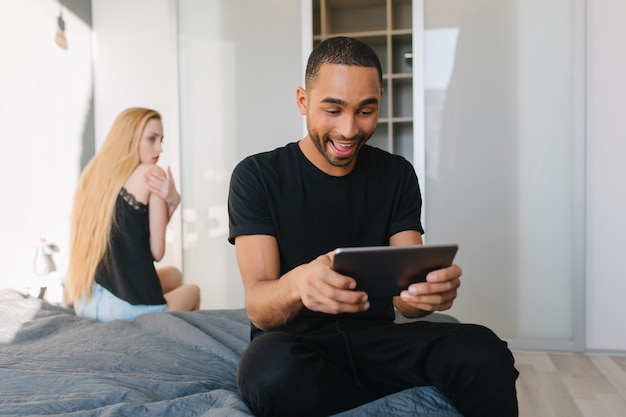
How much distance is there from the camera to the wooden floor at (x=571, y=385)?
2428 millimetres

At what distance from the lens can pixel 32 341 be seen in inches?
80.7

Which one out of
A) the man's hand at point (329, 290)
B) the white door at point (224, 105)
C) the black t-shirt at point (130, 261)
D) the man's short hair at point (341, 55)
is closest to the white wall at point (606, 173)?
the white door at point (224, 105)

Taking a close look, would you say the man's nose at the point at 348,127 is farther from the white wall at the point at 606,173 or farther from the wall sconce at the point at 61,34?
the wall sconce at the point at 61,34

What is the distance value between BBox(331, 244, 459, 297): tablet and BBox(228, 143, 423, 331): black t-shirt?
31 centimetres

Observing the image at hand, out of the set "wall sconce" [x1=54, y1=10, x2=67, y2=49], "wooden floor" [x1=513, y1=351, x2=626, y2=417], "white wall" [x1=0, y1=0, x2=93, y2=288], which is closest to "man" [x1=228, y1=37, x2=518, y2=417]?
"wooden floor" [x1=513, y1=351, x2=626, y2=417]

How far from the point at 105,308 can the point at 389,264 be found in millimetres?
1598

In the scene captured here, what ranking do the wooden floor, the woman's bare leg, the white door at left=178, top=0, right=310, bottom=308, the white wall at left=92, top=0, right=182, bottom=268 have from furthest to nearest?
the white wall at left=92, top=0, right=182, bottom=268 < the white door at left=178, top=0, right=310, bottom=308 < the woman's bare leg < the wooden floor

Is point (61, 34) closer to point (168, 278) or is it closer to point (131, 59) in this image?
point (131, 59)

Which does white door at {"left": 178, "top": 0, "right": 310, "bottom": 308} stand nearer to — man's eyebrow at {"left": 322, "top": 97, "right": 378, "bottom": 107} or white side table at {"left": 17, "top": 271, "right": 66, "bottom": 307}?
white side table at {"left": 17, "top": 271, "right": 66, "bottom": 307}

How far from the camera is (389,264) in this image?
4.20 feet

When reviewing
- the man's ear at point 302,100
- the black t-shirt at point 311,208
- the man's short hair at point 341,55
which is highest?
the man's short hair at point 341,55

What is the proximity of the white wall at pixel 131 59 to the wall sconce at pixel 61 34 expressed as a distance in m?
0.25

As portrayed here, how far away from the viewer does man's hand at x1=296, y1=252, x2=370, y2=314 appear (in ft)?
4.15

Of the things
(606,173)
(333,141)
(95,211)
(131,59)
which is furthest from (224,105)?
(333,141)
